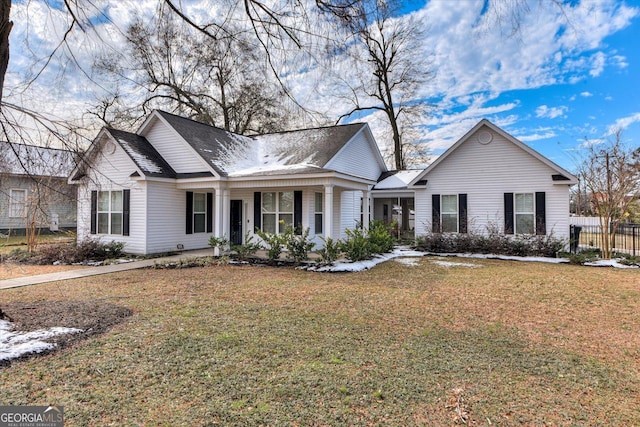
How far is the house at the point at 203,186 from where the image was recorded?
12.2 meters

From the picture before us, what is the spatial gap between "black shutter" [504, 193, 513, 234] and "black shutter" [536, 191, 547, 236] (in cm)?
86

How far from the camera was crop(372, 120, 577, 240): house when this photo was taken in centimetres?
1262

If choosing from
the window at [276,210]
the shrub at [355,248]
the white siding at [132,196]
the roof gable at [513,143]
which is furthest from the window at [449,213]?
the white siding at [132,196]

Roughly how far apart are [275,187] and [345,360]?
388 inches

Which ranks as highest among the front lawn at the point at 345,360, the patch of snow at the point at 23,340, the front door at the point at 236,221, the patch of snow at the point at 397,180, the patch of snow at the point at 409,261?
the patch of snow at the point at 397,180

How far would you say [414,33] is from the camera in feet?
14.4

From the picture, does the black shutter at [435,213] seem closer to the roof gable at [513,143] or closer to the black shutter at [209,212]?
the roof gable at [513,143]

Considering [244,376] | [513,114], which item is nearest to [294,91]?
[244,376]

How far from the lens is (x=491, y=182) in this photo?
1372cm

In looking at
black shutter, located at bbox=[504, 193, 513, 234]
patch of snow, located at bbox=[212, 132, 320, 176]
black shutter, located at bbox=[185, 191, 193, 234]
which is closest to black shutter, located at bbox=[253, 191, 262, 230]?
patch of snow, located at bbox=[212, 132, 320, 176]

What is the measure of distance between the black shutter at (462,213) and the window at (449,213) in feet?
0.55

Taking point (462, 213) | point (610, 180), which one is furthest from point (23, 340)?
point (610, 180)

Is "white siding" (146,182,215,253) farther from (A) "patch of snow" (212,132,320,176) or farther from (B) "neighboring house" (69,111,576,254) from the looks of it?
(A) "patch of snow" (212,132,320,176)

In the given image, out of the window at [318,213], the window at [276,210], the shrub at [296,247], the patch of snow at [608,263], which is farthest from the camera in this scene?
the window at [318,213]
